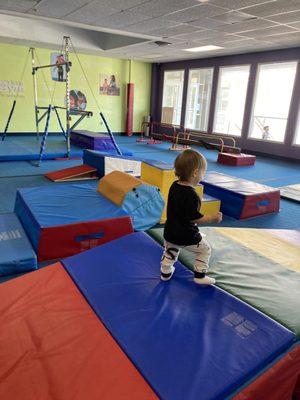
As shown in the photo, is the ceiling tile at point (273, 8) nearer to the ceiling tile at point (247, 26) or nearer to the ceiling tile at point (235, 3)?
the ceiling tile at point (235, 3)

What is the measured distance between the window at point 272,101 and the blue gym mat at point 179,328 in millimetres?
7922

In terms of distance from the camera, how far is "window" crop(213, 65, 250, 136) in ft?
32.7

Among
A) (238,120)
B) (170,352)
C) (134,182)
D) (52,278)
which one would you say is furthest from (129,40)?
(170,352)

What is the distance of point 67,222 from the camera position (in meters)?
2.79

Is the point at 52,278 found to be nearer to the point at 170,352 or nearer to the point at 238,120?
the point at 170,352

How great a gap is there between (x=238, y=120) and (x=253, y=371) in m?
10.3

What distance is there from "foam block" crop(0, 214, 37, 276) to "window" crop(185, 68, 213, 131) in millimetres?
9413

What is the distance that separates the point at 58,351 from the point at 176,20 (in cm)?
604

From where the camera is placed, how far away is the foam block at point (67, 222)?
272 centimetres

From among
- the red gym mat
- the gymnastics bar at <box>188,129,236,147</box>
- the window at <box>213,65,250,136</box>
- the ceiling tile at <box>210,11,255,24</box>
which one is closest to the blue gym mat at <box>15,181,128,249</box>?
the red gym mat

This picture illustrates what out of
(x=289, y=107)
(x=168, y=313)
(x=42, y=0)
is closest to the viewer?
(x=168, y=313)

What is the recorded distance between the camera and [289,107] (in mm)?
8391

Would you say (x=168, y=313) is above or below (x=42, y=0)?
below

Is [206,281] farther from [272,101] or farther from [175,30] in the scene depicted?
[272,101]
